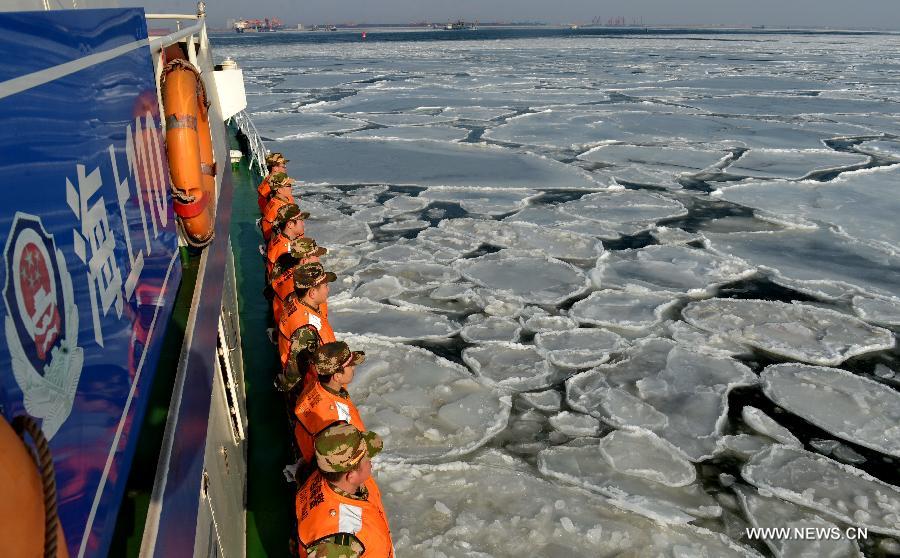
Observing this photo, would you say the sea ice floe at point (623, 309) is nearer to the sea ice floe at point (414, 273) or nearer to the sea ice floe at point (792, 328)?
the sea ice floe at point (792, 328)

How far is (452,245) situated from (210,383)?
428cm

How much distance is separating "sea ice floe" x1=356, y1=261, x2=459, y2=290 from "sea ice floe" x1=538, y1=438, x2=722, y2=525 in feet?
7.57

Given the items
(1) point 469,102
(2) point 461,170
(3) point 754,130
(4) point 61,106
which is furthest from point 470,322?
(1) point 469,102

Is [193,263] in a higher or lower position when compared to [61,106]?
lower

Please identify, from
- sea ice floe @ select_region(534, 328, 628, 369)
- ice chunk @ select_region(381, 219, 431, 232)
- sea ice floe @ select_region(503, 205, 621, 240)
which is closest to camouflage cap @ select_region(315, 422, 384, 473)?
sea ice floe @ select_region(534, 328, 628, 369)

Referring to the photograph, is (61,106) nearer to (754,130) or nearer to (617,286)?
(617,286)

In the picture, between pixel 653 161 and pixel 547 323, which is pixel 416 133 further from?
pixel 547 323

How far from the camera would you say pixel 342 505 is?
1704mm

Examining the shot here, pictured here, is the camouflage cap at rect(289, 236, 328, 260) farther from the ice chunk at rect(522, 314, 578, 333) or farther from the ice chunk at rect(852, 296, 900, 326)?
the ice chunk at rect(852, 296, 900, 326)

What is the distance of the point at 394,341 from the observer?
412 cm

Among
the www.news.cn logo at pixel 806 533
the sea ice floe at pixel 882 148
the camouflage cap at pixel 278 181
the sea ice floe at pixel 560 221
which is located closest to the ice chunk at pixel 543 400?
the www.news.cn logo at pixel 806 533

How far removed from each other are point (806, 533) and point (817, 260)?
12.3ft

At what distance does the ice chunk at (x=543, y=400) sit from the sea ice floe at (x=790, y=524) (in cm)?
101

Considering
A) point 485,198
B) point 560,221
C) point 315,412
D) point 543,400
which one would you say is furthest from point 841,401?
point 485,198
